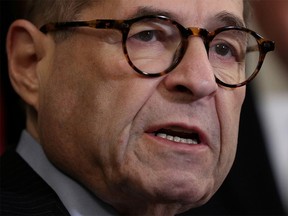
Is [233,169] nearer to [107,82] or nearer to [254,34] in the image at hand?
[254,34]

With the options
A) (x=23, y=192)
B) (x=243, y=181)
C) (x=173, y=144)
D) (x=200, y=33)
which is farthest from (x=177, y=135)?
(x=243, y=181)

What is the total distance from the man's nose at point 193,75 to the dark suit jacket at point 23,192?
16.3 inches

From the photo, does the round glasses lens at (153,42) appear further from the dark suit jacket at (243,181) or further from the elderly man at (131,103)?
the dark suit jacket at (243,181)

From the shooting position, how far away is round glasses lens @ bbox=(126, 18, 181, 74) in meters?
1.25

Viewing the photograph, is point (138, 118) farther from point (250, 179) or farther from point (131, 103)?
point (250, 179)

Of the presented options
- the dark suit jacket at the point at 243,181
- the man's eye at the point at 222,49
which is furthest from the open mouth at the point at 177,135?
the dark suit jacket at the point at 243,181

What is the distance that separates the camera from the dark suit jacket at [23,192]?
1300 millimetres

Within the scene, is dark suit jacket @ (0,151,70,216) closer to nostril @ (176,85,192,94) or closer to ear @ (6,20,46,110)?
ear @ (6,20,46,110)

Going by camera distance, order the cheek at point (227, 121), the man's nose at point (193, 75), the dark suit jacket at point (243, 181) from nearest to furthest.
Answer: the man's nose at point (193, 75) < the cheek at point (227, 121) < the dark suit jacket at point (243, 181)

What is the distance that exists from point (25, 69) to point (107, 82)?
0.33 metres

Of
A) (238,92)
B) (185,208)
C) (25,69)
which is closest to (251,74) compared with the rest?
(238,92)

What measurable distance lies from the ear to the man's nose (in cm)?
40

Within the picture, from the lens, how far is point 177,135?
1236mm

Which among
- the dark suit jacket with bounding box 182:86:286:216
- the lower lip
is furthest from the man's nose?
the dark suit jacket with bounding box 182:86:286:216
